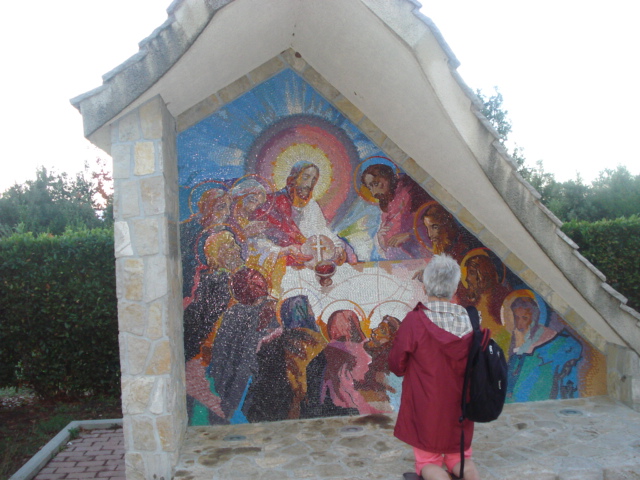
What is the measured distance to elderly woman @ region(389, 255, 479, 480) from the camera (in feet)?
9.80

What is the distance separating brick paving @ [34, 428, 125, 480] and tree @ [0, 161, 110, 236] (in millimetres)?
10095

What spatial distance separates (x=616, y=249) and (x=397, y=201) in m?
4.01

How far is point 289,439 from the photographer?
446 centimetres

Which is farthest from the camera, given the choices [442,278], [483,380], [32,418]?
[32,418]

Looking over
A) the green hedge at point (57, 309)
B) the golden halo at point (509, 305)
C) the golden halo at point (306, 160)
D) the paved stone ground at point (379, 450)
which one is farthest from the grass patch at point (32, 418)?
the golden halo at point (509, 305)

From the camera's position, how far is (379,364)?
5.05 meters

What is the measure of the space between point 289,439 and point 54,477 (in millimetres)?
2097

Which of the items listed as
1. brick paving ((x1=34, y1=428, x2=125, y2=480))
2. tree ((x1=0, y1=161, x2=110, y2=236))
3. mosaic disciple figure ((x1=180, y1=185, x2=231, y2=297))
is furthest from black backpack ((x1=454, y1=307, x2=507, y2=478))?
tree ((x1=0, y1=161, x2=110, y2=236))

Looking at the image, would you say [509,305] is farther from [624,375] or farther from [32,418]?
[32,418]

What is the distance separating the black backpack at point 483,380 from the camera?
9.61 feet

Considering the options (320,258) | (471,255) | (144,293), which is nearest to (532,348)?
(471,255)

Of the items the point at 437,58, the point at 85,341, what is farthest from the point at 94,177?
the point at 437,58

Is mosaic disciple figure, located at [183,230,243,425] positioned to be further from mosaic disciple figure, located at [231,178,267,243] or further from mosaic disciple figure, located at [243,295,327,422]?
mosaic disciple figure, located at [243,295,327,422]

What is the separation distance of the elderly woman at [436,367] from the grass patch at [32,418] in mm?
3931
